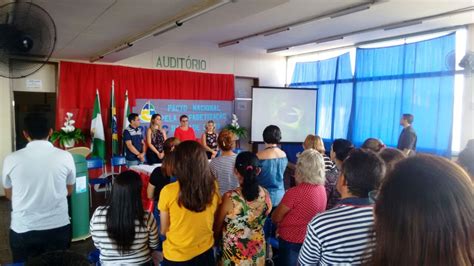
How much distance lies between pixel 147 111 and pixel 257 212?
223 inches

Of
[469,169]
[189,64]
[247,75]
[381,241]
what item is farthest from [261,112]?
[381,241]

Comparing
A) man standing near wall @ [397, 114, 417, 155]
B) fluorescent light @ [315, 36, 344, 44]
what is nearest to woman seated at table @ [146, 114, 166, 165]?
fluorescent light @ [315, 36, 344, 44]

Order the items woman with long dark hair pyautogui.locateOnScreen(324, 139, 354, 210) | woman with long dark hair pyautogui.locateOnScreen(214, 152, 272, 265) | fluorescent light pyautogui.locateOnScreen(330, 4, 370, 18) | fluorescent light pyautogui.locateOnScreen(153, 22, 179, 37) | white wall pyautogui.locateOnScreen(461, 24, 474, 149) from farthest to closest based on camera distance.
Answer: white wall pyautogui.locateOnScreen(461, 24, 474, 149) < fluorescent light pyautogui.locateOnScreen(330, 4, 370, 18) < fluorescent light pyautogui.locateOnScreen(153, 22, 179, 37) < woman with long dark hair pyautogui.locateOnScreen(324, 139, 354, 210) < woman with long dark hair pyautogui.locateOnScreen(214, 152, 272, 265)

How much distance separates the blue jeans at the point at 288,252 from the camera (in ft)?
7.64

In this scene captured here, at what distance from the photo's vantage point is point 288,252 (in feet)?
7.77

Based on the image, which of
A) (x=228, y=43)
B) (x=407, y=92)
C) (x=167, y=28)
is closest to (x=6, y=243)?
(x=167, y=28)

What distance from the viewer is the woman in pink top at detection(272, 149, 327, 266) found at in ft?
7.36

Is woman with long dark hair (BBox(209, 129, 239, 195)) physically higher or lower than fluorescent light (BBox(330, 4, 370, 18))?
lower

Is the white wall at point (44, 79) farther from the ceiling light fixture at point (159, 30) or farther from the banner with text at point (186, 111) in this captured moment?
the banner with text at point (186, 111)

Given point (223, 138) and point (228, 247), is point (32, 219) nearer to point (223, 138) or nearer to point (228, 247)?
point (228, 247)

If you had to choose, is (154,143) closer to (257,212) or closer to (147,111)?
(147,111)

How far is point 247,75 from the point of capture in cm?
874

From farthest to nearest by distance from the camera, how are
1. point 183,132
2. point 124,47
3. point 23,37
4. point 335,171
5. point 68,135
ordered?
point 68,135, point 183,132, point 124,47, point 335,171, point 23,37

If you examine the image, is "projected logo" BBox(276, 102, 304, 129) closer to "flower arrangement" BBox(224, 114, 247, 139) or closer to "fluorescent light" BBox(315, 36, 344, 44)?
"flower arrangement" BBox(224, 114, 247, 139)
